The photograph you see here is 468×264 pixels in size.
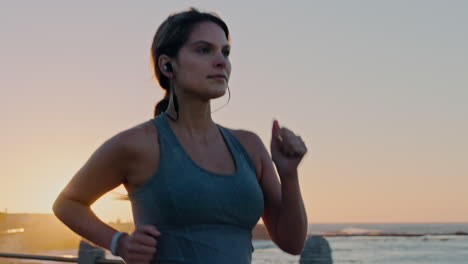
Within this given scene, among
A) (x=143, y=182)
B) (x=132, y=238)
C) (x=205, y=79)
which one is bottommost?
(x=132, y=238)

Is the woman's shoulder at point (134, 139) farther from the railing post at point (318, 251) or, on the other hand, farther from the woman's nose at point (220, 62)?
the railing post at point (318, 251)

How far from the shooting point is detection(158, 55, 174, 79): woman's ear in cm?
182

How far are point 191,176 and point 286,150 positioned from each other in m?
0.26

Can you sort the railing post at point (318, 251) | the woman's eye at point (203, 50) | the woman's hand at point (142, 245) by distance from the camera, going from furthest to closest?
the railing post at point (318, 251) < the woman's eye at point (203, 50) < the woman's hand at point (142, 245)

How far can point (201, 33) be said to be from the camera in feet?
5.88

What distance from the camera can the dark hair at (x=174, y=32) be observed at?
1798 millimetres

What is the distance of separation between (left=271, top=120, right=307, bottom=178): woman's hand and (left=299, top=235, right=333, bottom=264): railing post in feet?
5.42

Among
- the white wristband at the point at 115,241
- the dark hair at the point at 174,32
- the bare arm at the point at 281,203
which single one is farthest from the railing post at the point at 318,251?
the white wristband at the point at 115,241

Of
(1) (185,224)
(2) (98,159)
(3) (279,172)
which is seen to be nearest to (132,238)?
(1) (185,224)

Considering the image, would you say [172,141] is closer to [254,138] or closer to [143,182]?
[143,182]

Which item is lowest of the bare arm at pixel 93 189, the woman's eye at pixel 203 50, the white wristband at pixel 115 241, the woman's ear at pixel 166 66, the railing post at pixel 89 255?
the railing post at pixel 89 255

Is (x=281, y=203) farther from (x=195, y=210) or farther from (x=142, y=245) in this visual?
(x=142, y=245)

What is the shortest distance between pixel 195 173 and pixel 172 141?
0.13m

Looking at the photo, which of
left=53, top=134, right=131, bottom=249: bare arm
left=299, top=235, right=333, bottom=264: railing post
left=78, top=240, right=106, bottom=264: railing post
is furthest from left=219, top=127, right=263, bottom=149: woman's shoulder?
left=78, top=240, right=106, bottom=264: railing post
